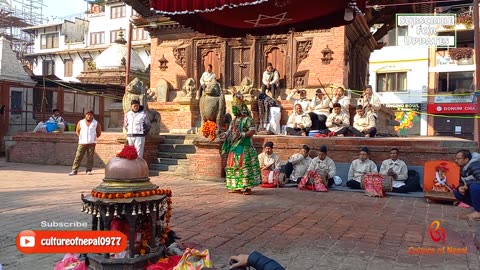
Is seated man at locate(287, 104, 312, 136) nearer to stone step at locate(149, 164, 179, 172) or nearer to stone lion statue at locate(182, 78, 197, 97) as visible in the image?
stone step at locate(149, 164, 179, 172)

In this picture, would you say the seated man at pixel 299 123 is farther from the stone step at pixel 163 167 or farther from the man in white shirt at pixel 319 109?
Result: the stone step at pixel 163 167

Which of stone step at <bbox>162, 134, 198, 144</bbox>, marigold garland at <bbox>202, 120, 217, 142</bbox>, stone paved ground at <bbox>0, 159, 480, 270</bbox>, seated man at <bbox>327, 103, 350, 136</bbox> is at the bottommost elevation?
stone paved ground at <bbox>0, 159, 480, 270</bbox>

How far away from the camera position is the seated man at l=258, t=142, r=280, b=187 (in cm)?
998

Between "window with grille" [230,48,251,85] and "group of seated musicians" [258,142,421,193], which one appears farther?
"window with grille" [230,48,251,85]

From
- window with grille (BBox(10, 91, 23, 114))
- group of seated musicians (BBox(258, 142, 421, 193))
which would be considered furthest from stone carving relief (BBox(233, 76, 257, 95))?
window with grille (BBox(10, 91, 23, 114))

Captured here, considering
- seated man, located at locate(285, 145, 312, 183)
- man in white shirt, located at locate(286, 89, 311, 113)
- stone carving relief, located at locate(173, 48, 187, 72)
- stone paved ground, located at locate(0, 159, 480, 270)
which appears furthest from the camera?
stone carving relief, located at locate(173, 48, 187, 72)

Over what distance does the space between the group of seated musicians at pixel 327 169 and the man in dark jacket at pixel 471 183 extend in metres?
2.38

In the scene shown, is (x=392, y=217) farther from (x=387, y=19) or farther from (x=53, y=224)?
(x=387, y=19)

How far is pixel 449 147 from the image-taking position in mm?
→ 9867

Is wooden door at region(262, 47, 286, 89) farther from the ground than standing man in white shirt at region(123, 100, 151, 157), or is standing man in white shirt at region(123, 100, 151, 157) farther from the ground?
wooden door at region(262, 47, 286, 89)

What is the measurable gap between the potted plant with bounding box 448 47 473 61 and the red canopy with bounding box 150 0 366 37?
2912cm

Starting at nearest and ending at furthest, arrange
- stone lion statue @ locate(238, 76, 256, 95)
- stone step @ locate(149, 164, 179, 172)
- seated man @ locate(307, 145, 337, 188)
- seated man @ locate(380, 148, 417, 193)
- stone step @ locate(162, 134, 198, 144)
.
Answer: seated man @ locate(380, 148, 417, 193), seated man @ locate(307, 145, 337, 188), stone step @ locate(149, 164, 179, 172), stone step @ locate(162, 134, 198, 144), stone lion statue @ locate(238, 76, 256, 95)

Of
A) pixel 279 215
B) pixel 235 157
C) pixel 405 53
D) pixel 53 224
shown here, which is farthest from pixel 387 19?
pixel 53 224

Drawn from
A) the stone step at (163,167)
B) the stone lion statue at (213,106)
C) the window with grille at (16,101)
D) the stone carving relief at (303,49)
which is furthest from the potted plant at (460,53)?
the window with grille at (16,101)
